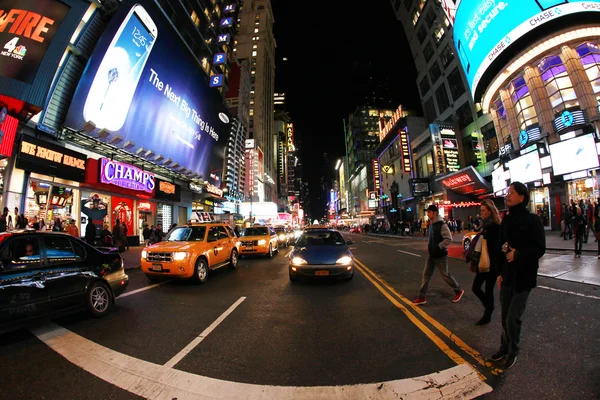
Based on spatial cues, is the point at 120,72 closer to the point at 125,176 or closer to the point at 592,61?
the point at 125,176

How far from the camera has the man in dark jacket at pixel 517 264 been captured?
2967 mm

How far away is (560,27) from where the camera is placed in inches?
743

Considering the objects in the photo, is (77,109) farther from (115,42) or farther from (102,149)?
(115,42)

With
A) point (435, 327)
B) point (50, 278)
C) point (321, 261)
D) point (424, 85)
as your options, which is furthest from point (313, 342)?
point (424, 85)

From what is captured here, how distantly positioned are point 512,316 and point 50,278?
21.5ft

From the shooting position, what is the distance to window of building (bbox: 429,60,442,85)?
133 ft

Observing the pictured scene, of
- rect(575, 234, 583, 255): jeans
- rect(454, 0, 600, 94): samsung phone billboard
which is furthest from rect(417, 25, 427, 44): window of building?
rect(575, 234, 583, 255): jeans

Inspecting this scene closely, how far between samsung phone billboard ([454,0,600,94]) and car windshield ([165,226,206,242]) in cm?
2602

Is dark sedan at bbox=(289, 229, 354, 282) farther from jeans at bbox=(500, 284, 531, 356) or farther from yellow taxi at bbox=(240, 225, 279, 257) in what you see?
yellow taxi at bbox=(240, 225, 279, 257)

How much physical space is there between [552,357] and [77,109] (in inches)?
750

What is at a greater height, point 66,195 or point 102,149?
point 102,149

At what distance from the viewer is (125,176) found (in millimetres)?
17844

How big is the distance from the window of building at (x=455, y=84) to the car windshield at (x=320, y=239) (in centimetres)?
3640

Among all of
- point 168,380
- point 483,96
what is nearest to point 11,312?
point 168,380
